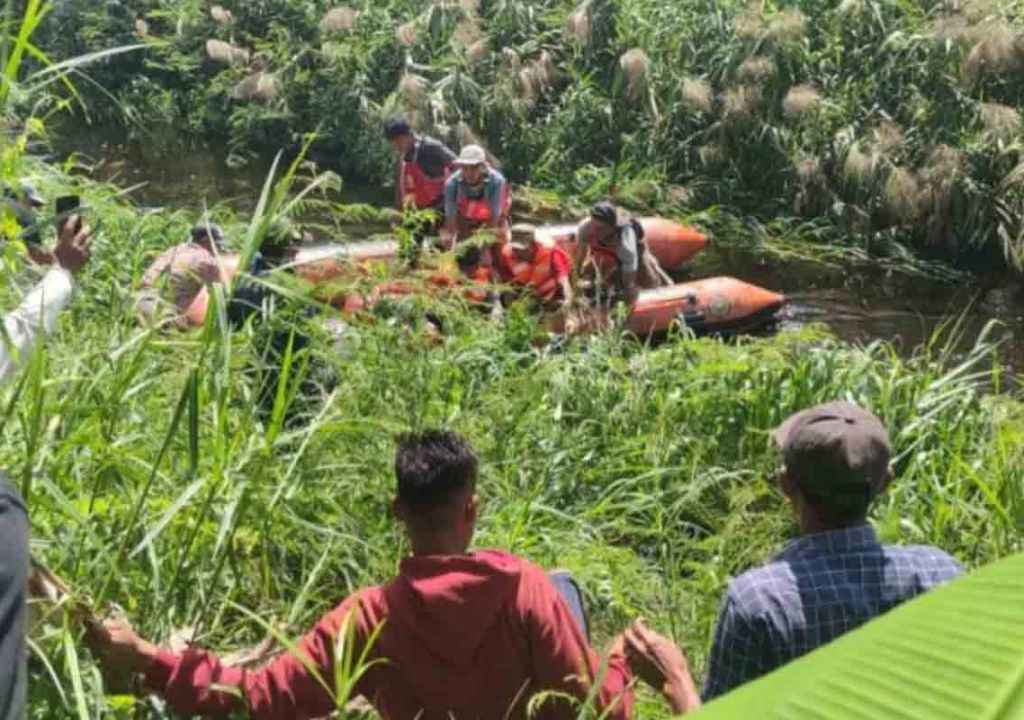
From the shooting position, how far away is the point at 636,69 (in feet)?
40.7

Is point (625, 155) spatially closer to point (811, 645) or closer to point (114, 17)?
point (114, 17)

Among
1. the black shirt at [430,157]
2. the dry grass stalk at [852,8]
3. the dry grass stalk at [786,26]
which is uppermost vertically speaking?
the dry grass stalk at [852,8]

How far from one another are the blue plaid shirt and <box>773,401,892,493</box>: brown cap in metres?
0.09

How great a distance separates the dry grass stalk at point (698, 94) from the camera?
1204 cm

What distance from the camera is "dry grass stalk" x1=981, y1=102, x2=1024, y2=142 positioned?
1062 cm

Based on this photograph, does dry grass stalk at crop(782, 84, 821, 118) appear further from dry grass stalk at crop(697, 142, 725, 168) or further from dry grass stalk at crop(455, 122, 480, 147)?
dry grass stalk at crop(455, 122, 480, 147)

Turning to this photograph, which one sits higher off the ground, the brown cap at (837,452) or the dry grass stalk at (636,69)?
the brown cap at (837,452)

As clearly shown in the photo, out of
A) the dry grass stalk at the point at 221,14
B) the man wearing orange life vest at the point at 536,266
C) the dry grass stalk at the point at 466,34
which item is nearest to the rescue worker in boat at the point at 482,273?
the man wearing orange life vest at the point at 536,266

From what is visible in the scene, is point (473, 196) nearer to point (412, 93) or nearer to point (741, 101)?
point (741, 101)

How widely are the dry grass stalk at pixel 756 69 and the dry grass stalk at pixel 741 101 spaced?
0.26 feet

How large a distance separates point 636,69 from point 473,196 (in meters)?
4.53

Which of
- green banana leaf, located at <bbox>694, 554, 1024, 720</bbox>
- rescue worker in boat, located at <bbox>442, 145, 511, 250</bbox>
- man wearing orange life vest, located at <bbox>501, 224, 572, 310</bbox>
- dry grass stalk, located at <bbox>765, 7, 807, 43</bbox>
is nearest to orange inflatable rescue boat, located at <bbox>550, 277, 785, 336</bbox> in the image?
man wearing orange life vest, located at <bbox>501, 224, 572, 310</bbox>

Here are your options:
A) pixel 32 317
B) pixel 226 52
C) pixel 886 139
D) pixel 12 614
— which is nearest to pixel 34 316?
pixel 32 317

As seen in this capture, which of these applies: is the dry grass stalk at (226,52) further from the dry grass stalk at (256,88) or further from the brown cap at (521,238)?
the brown cap at (521,238)
